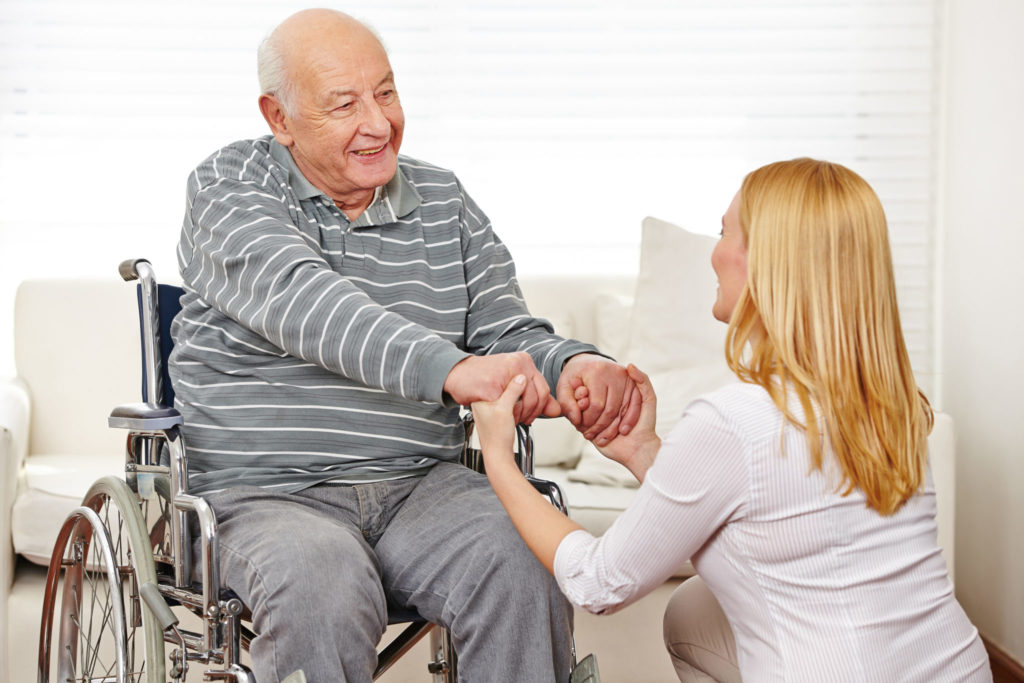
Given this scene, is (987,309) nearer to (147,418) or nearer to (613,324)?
(613,324)

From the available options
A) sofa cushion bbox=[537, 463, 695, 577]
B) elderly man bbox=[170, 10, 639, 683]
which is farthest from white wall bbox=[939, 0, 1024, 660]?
elderly man bbox=[170, 10, 639, 683]

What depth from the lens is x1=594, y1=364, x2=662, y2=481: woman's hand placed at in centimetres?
153

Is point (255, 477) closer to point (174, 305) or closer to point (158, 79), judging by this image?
point (174, 305)

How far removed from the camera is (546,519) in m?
1.21

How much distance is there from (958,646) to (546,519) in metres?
0.47

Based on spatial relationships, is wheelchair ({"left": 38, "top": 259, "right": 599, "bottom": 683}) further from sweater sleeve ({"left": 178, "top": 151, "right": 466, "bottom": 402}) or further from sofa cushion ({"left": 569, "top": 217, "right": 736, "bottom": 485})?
sofa cushion ({"left": 569, "top": 217, "right": 736, "bottom": 485})

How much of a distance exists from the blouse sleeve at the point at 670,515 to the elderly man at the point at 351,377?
0.57ft

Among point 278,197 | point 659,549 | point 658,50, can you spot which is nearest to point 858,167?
point 658,50

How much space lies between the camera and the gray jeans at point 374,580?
1.19m

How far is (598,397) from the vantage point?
1468 mm

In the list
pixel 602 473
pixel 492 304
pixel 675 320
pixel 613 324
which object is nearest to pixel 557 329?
pixel 613 324

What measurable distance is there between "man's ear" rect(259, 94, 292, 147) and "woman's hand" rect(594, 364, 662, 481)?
2.18 feet

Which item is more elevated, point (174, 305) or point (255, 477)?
point (174, 305)

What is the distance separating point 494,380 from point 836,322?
0.43 meters
